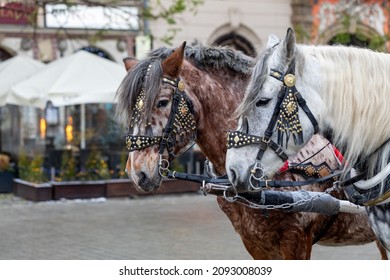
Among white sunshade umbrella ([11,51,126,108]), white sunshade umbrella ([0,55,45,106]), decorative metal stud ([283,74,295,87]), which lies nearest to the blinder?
decorative metal stud ([283,74,295,87])

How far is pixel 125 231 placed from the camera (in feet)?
36.2

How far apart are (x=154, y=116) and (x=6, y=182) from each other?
38.2 ft

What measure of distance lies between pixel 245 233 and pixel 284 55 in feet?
5.53

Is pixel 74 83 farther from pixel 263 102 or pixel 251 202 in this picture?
pixel 263 102

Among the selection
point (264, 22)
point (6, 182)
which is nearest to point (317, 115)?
point (6, 182)

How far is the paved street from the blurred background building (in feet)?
5.35

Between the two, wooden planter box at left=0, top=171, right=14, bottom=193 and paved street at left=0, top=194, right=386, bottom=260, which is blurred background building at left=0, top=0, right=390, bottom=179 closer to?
wooden planter box at left=0, top=171, right=14, bottom=193

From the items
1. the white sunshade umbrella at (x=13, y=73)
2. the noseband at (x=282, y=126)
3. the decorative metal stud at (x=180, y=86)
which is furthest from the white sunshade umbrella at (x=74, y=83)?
the noseband at (x=282, y=126)

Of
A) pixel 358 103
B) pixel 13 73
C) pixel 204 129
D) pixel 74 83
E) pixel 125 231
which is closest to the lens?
pixel 358 103

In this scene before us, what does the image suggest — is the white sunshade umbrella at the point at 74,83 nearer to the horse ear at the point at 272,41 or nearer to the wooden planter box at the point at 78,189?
the wooden planter box at the point at 78,189

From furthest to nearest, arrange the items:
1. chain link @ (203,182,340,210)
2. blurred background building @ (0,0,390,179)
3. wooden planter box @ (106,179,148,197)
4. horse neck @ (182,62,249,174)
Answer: blurred background building @ (0,0,390,179) < wooden planter box @ (106,179,148,197) < horse neck @ (182,62,249,174) < chain link @ (203,182,340,210)

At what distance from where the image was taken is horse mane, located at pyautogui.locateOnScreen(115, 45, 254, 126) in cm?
454

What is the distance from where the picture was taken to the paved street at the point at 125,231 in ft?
30.2

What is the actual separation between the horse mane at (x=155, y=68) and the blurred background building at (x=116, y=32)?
767 cm
